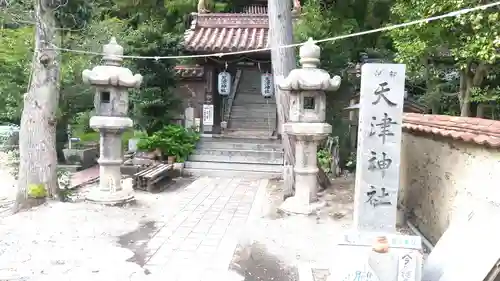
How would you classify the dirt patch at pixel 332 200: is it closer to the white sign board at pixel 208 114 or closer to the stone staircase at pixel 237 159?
the stone staircase at pixel 237 159

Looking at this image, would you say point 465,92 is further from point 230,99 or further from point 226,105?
point 230,99

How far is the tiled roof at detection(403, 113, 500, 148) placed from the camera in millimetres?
5070

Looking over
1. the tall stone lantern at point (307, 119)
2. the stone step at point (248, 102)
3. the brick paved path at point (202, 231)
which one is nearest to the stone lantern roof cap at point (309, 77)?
the tall stone lantern at point (307, 119)

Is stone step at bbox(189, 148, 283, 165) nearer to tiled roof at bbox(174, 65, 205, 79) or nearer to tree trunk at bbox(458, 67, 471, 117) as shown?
tiled roof at bbox(174, 65, 205, 79)

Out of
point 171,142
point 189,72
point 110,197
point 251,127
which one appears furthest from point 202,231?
point 251,127

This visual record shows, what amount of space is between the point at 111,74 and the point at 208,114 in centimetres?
684

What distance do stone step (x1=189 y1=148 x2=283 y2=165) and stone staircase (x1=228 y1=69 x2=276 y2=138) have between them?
186cm

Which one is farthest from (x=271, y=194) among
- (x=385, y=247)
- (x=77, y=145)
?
(x=77, y=145)

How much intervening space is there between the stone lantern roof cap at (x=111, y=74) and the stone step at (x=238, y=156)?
220 inches

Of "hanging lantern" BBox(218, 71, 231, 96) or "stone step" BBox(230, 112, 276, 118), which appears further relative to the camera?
"stone step" BBox(230, 112, 276, 118)

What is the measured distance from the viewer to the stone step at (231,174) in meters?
13.6

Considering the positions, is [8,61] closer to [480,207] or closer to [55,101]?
[55,101]

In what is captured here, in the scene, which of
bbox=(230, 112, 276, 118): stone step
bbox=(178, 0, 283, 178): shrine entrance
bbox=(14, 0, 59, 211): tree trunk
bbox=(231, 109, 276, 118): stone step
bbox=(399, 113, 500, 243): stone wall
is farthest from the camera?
bbox=(231, 109, 276, 118): stone step

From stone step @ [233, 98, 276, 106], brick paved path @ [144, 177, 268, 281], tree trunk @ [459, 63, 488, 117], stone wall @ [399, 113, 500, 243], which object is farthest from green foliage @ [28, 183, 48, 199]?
stone step @ [233, 98, 276, 106]
